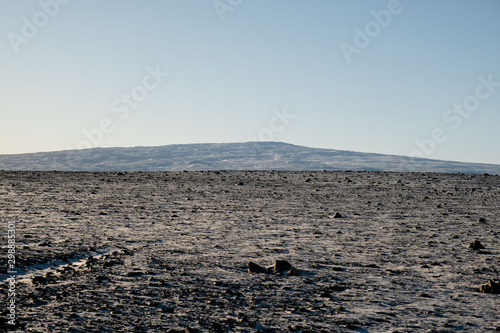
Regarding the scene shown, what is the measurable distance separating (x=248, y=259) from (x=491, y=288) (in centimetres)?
351

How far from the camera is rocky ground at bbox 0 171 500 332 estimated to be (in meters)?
5.56

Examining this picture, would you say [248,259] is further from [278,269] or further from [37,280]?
[37,280]

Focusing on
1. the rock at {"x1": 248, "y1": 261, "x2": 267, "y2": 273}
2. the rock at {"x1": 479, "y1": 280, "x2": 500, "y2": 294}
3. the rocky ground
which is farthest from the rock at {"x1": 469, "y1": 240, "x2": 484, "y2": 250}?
the rock at {"x1": 248, "y1": 261, "x2": 267, "y2": 273}

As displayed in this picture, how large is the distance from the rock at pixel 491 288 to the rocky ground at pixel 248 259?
0.02 metres

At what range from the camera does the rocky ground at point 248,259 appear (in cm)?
556

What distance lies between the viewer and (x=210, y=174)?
2217 cm

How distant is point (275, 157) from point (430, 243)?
169262mm

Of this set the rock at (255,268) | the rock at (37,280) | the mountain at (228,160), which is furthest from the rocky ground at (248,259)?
the mountain at (228,160)

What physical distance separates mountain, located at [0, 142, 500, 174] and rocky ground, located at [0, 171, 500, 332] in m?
132

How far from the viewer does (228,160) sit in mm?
173125

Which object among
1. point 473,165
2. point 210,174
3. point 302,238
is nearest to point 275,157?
point 473,165

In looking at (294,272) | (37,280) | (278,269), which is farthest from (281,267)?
(37,280)

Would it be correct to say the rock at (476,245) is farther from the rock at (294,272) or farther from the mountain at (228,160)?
the mountain at (228,160)

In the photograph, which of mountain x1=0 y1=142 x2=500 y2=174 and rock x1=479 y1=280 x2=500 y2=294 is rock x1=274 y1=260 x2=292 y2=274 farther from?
mountain x1=0 y1=142 x2=500 y2=174
